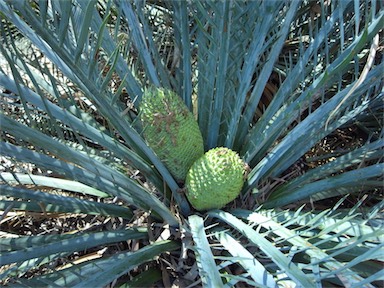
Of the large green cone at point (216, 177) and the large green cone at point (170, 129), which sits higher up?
the large green cone at point (170, 129)

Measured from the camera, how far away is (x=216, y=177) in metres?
0.78

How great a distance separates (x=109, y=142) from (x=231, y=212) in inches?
10.4

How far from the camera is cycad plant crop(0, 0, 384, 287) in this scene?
70 centimetres

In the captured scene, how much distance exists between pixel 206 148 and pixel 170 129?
193 mm

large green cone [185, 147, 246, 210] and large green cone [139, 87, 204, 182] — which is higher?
large green cone [139, 87, 204, 182]

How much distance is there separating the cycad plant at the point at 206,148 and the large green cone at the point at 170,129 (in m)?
0.03

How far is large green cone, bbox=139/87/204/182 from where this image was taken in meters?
0.77

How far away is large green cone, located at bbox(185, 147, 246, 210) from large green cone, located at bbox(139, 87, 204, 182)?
3 cm

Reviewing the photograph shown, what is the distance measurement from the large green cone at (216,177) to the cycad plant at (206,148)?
37 mm

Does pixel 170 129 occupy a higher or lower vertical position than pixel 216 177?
higher

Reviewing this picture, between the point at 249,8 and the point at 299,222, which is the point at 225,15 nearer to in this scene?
the point at 249,8

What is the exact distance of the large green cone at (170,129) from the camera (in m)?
0.77

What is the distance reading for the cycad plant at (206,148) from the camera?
0.70 meters

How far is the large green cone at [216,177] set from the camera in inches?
30.7
